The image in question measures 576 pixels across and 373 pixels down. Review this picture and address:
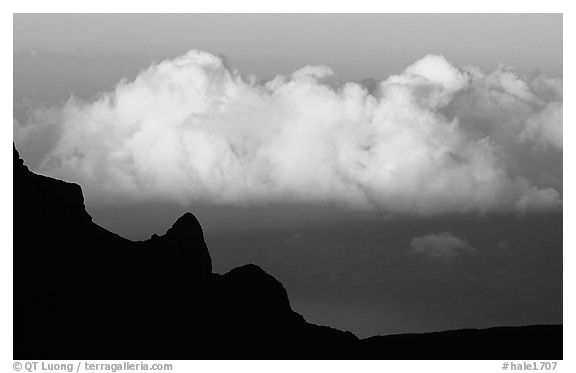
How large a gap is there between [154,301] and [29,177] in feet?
78.9

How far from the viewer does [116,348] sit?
101 meters

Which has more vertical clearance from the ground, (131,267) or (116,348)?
(131,267)

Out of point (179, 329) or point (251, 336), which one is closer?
point (179, 329)

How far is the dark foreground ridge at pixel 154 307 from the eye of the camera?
9894 cm

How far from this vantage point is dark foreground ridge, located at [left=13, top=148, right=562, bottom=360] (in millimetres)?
98938

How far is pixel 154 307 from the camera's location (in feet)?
383

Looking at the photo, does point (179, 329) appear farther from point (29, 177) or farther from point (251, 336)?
Answer: point (29, 177)

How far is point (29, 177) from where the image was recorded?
111 meters
